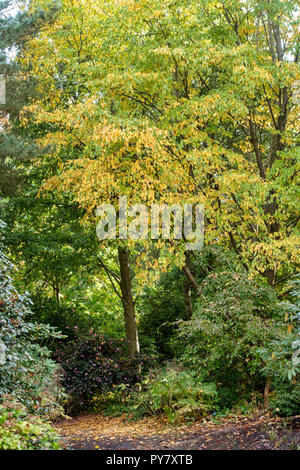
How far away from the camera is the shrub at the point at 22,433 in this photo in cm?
396

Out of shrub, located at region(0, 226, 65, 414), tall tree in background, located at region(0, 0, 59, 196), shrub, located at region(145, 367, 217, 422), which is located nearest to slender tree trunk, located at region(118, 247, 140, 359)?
tall tree in background, located at region(0, 0, 59, 196)

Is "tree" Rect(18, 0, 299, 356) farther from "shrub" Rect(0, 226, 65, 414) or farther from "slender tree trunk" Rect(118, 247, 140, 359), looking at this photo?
"shrub" Rect(0, 226, 65, 414)

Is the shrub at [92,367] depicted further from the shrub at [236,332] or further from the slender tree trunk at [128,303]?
the shrub at [236,332]

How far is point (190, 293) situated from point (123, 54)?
5.74m

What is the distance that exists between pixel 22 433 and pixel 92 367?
16.4 ft

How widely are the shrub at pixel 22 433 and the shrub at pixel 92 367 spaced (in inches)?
162

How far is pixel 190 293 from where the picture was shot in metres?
11.6

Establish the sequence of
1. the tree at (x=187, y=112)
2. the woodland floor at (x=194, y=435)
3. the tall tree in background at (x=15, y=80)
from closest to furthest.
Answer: the woodland floor at (x=194, y=435) < the tree at (x=187, y=112) < the tall tree in background at (x=15, y=80)

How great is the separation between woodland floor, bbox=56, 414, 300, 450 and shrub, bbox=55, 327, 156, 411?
3.88ft

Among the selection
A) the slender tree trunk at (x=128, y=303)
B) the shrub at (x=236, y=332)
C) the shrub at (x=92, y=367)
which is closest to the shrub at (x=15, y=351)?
the shrub at (x=236, y=332)

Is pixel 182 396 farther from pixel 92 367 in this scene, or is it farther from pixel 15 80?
pixel 15 80

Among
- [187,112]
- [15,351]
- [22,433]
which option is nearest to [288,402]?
[22,433]

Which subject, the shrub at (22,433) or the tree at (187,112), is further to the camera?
the tree at (187,112)

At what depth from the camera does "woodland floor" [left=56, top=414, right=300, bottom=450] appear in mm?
5032
